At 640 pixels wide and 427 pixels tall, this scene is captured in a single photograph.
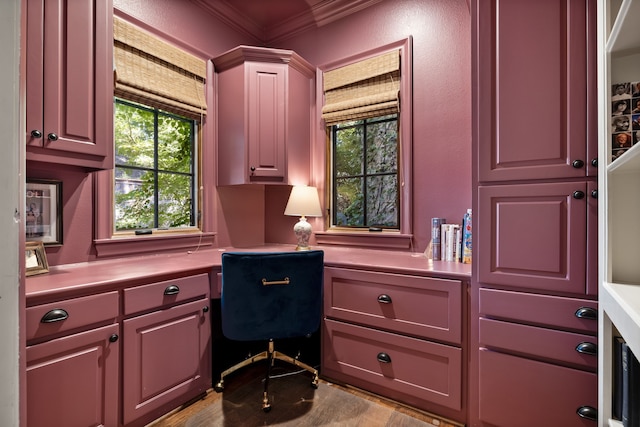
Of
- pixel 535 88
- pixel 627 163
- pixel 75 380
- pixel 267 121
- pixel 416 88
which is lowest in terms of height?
pixel 75 380

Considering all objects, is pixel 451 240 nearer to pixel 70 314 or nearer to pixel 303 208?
pixel 303 208

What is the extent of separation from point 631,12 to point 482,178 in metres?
0.76

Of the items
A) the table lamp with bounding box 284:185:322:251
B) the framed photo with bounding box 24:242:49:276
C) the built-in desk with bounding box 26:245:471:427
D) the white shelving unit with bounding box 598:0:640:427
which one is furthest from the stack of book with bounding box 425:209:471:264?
the framed photo with bounding box 24:242:49:276

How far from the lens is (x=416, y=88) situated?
2346 millimetres

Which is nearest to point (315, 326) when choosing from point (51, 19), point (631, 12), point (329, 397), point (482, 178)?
point (329, 397)

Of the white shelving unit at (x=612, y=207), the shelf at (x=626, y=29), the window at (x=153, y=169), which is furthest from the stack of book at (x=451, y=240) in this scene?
the window at (x=153, y=169)

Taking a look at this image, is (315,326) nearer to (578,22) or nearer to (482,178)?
(482,178)

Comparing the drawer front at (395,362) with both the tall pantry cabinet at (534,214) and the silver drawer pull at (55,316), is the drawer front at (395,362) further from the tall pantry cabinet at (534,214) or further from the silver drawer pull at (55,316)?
the silver drawer pull at (55,316)

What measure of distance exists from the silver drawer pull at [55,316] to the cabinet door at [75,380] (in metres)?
0.09

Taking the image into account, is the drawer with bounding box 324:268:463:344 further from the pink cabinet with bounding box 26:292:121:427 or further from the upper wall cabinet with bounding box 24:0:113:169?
the upper wall cabinet with bounding box 24:0:113:169

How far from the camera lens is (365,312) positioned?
192 cm

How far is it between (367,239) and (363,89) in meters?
1.21

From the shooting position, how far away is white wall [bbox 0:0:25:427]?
436 millimetres

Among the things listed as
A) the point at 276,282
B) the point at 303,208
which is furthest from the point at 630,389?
the point at 303,208
